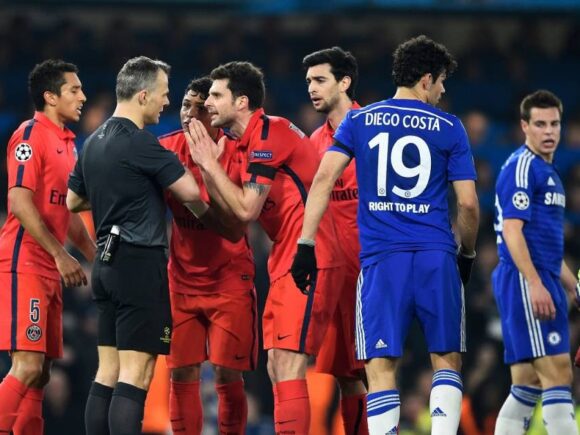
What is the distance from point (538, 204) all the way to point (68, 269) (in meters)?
3.22

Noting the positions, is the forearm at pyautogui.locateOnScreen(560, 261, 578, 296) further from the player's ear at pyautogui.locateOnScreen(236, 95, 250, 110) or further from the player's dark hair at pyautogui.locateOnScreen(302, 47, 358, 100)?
the player's ear at pyautogui.locateOnScreen(236, 95, 250, 110)

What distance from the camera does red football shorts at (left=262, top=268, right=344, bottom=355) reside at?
6.95 metres

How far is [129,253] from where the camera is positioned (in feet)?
21.8

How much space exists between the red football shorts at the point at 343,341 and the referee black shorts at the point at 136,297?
131 cm

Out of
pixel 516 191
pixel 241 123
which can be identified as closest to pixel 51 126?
pixel 241 123

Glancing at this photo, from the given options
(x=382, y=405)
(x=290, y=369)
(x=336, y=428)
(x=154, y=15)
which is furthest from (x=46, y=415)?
(x=154, y=15)

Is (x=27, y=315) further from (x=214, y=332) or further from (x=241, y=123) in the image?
(x=241, y=123)

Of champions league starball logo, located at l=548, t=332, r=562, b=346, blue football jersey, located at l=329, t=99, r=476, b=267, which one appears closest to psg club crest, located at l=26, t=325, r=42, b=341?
blue football jersey, located at l=329, t=99, r=476, b=267

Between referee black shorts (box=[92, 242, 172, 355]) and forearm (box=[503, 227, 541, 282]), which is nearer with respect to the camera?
referee black shorts (box=[92, 242, 172, 355])

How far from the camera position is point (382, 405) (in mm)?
6414

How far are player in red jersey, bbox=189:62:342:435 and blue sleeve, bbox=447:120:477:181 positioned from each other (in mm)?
995

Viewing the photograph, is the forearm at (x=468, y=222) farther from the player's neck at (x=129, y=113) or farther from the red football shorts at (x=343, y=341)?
the player's neck at (x=129, y=113)

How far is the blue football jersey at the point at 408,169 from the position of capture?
6570mm

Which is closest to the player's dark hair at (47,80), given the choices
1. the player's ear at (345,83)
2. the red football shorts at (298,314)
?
the player's ear at (345,83)
